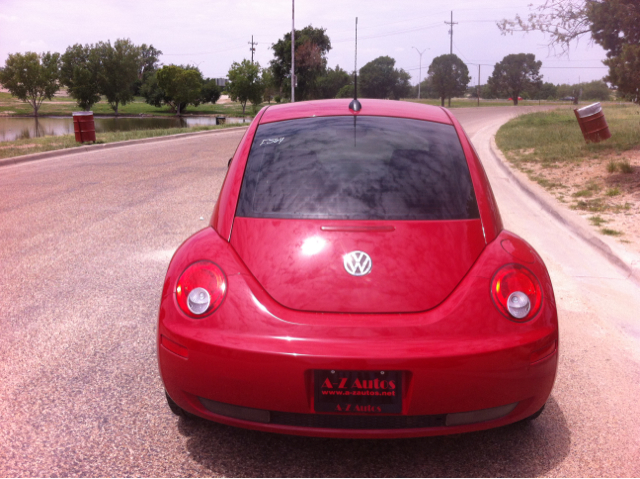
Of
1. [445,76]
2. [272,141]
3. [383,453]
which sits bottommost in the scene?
[383,453]

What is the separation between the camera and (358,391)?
2.36 m

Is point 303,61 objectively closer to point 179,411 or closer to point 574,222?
point 574,222

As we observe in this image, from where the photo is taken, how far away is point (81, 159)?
1605 centimetres

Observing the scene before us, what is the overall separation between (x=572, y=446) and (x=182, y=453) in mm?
1855

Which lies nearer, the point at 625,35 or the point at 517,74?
the point at 625,35

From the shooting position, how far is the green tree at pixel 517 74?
368 feet

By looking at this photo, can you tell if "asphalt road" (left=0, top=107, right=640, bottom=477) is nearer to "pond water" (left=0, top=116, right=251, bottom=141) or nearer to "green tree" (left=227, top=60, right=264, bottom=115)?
"pond water" (left=0, top=116, right=251, bottom=141)

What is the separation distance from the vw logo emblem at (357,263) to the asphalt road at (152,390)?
2.96ft

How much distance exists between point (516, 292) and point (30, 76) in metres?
127

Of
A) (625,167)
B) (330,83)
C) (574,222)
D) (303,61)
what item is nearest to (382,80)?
(330,83)

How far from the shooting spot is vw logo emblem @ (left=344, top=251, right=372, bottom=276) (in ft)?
8.26

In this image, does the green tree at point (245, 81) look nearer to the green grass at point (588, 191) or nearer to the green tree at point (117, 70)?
the green tree at point (117, 70)

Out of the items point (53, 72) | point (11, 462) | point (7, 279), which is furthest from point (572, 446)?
point (53, 72)

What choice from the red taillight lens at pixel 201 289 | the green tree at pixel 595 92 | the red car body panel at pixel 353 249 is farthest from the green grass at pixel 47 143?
the green tree at pixel 595 92
